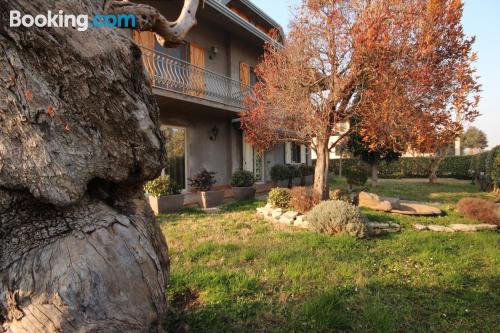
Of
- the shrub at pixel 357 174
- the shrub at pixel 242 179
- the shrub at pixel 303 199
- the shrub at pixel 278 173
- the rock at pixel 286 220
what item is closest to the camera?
the rock at pixel 286 220

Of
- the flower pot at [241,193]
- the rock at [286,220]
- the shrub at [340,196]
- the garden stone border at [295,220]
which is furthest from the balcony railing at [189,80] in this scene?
the shrub at [340,196]

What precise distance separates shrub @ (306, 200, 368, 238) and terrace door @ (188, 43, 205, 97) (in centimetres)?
615

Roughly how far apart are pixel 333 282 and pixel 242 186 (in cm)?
642

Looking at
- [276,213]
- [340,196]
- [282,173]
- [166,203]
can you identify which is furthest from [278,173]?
[166,203]

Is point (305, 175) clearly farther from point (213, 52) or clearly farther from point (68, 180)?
point (68, 180)

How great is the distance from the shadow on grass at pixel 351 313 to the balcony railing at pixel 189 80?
661 cm

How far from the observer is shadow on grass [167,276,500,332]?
2.26m

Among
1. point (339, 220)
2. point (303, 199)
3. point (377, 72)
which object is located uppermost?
point (377, 72)

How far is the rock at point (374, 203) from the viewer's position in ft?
23.2

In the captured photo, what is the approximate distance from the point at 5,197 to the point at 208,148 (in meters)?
9.66

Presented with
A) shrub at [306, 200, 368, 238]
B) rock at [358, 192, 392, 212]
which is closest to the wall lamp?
rock at [358, 192, 392, 212]

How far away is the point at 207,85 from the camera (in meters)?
10.3

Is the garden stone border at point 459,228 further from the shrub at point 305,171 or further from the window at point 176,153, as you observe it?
the shrub at point 305,171

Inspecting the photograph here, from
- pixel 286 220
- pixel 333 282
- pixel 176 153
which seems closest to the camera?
pixel 333 282
